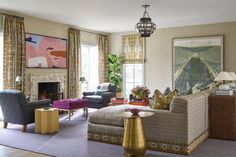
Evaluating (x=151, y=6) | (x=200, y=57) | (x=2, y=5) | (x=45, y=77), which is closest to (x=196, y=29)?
(x=200, y=57)

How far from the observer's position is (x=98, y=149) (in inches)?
183

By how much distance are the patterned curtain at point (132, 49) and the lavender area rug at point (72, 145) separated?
5.21 meters

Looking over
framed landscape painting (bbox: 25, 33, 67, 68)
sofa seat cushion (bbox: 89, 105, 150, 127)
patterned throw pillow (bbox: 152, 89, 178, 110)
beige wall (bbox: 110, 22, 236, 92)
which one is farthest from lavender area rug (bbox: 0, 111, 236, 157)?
beige wall (bbox: 110, 22, 236, 92)

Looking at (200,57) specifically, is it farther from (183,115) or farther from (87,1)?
(183,115)

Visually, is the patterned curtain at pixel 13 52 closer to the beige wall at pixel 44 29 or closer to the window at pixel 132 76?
the beige wall at pixel 44 29

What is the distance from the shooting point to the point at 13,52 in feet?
24.4

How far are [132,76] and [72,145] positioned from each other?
21.1 feet

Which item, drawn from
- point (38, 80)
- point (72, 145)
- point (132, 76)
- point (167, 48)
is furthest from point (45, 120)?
point (167, 48)

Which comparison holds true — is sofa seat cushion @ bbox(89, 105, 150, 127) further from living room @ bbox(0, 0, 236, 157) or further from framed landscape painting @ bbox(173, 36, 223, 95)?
framed landscape painting @ bbox(173, 36, 223, 95)

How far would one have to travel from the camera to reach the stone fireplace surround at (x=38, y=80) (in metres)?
7.91

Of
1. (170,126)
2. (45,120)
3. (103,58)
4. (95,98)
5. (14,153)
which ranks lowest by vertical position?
(14,153)

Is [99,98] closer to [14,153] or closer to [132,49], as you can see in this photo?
[132,49]

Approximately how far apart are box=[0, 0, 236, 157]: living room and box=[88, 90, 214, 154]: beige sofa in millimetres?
17

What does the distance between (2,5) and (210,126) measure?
5823 mm
